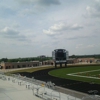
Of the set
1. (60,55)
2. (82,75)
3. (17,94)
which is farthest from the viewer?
(60,55)

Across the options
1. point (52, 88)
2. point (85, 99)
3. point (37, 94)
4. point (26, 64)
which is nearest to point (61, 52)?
point (26, 64)

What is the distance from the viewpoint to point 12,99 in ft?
75.2

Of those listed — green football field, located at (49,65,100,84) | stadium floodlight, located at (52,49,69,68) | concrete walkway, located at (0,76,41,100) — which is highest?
stadium floodlight, located at (52,49,69,68)

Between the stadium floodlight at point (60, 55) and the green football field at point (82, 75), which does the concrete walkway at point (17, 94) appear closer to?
the green football field at point (82, 75)

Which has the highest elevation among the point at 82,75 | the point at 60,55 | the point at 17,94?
the point at 60,55

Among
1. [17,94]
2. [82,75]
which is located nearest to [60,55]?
[82,75]

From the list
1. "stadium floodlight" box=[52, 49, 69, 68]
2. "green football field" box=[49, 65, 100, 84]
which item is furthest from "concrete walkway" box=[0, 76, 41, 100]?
"stadium floodlight" box=[52, 49, 69, 68]

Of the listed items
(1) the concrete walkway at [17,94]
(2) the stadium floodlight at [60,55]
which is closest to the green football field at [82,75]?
(2) the stadium floodlight at [60,55]

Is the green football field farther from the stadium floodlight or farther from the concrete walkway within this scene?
the concrete walkway

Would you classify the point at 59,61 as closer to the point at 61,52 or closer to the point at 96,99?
the point at 61,52

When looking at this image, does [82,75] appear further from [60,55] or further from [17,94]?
[60,55]

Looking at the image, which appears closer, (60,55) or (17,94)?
(17,94)

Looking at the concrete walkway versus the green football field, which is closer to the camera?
Answer: the concrete walkway

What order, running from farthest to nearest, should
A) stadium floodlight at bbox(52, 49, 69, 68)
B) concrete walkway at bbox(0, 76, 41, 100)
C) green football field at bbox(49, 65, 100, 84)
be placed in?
stadium floodlight at bbox(52, 49, 69, 68), green football field at bbox(49, 65, 100, 84), concrete walkway at bbox(0, 76, 41, 100)
